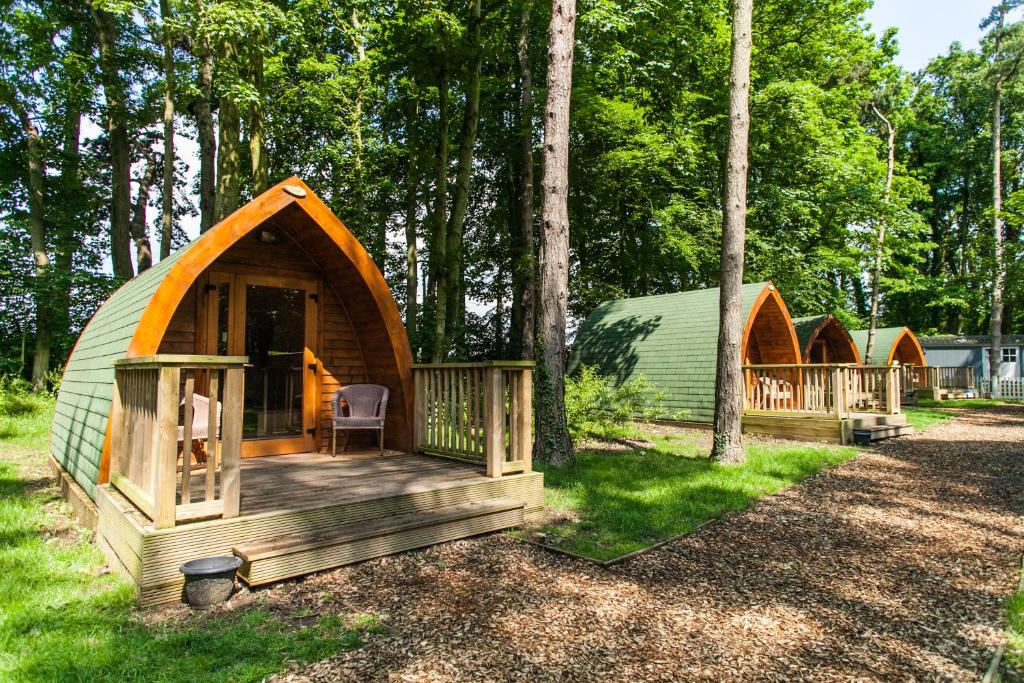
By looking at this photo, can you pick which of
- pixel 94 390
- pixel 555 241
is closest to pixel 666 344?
pixel 555 241

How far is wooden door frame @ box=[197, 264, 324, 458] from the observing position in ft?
20.1

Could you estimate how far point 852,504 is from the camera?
20.2 ft

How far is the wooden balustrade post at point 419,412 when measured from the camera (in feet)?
21.0

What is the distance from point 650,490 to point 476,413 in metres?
2.24

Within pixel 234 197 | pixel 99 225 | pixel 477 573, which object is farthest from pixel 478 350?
pixel 477 573

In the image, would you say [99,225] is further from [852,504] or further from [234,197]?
[852,504]

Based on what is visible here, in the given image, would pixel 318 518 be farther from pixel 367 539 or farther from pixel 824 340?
pixel 824 340

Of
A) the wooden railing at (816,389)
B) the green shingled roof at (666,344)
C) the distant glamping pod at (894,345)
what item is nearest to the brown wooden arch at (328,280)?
the green shingled roof at (666,344)

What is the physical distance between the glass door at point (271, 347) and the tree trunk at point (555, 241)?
9.07ft

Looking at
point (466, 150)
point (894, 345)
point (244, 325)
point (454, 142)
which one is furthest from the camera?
point (894, 345)

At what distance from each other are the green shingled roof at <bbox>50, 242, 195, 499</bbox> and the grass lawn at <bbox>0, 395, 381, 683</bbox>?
3.21ft

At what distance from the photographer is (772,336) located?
13.3m

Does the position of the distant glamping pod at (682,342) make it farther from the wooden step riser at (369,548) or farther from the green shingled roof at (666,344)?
the wooden step riser at (369,548)

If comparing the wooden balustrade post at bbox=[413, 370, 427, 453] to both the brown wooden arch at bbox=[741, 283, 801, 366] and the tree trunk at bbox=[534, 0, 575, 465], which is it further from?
the brown wooden arch at bbox=[741, 283, 801, 366]
